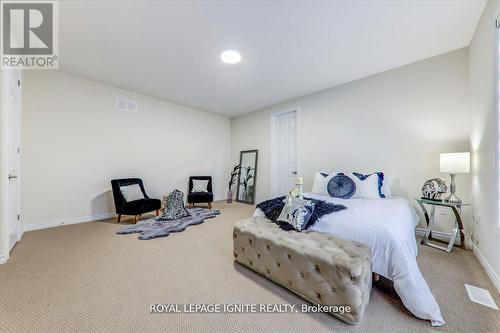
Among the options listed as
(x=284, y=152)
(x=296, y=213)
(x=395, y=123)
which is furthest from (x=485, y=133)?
(x=284, y=152)

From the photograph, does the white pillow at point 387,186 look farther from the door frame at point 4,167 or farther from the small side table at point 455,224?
the door frame at point 4,167

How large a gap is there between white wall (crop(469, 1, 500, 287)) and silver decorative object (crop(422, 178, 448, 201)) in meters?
0.29

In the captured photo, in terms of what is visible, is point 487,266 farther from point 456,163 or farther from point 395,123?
point 395,123

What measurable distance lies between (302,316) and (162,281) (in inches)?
49.3

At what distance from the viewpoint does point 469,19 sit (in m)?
2.14

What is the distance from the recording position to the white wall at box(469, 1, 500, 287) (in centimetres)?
179

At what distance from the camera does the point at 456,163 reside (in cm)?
233

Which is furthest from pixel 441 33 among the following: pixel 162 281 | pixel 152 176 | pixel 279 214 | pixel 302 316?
pixel 152 176

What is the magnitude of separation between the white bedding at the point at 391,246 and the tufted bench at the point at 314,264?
0.40ft

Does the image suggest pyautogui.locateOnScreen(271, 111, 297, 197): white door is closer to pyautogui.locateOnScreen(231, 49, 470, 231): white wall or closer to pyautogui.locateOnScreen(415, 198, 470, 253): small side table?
pyautogui.locateOnScreen(231, 49, 470, 231): white wall

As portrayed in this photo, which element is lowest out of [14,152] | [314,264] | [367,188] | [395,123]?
[314,264]

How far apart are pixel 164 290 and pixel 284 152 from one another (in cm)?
380

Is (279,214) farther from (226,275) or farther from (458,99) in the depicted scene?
(458,99)

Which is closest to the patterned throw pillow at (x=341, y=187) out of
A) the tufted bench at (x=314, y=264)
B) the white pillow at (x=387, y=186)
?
the white pillow at (x=387, y=186)
